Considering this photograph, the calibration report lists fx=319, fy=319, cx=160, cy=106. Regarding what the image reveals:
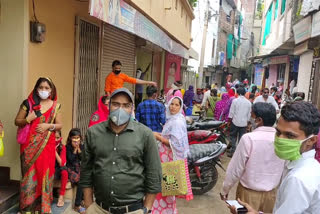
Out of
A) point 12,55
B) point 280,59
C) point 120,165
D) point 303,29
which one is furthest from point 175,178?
point 280,59

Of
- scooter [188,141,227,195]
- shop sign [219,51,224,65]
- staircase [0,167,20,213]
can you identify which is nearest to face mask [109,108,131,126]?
staircase [0,167,20,213]

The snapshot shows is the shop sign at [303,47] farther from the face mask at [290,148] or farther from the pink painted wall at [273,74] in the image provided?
the face mask at [290,148]

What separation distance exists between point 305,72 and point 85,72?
9.84 meters

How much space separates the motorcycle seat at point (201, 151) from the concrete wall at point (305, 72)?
8564 mm

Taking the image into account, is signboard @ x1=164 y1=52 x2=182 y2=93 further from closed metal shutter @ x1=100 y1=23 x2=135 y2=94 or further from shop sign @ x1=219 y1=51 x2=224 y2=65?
shop sign @ x1=219 y1=51 x2=224 y2=65

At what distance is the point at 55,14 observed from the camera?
515cm

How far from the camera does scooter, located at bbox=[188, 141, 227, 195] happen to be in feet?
17.1

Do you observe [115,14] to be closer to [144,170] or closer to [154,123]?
[154,123]

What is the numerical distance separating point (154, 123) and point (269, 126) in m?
2.40

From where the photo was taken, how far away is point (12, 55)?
4.11 metres

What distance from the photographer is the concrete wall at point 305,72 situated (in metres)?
12.4

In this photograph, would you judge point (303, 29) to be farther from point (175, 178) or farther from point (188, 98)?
point (175, 178)

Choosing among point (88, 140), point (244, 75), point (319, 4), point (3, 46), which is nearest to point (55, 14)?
point (3, 46)

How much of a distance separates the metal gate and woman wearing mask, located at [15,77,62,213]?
86.3 inches
